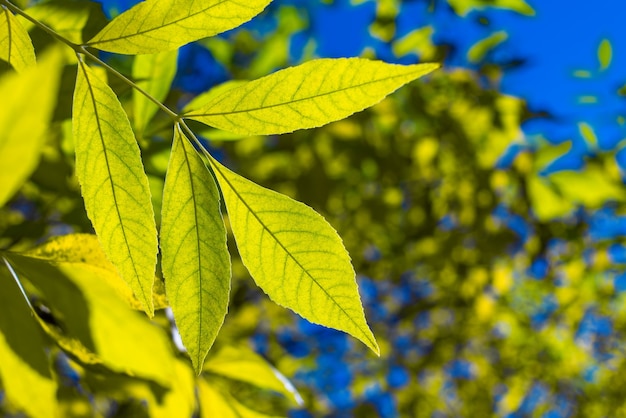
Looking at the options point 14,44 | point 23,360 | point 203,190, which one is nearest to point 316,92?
point 203,190

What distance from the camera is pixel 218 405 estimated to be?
2.46 ft

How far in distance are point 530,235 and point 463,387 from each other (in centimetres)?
172

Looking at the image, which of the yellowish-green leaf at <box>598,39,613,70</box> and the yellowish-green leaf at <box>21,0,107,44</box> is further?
the yellowish-green leaf at <box>598,39,613,70</box>

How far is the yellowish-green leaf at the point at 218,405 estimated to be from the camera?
74 centimetres

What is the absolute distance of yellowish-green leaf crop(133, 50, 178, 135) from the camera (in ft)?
2.47

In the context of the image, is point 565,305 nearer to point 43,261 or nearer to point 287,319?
point 287,319

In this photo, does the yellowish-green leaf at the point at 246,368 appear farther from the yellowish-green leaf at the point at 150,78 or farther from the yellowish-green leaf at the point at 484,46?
the yellowish-green leaf at the point at 484,46

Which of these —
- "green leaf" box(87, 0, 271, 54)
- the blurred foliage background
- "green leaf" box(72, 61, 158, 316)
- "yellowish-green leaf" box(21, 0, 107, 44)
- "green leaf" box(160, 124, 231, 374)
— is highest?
"green leaf" box(87, 0, 271, 54)

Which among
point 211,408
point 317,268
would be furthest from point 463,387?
point 317,268

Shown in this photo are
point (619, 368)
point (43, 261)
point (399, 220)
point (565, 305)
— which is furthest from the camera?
point (619, 368)

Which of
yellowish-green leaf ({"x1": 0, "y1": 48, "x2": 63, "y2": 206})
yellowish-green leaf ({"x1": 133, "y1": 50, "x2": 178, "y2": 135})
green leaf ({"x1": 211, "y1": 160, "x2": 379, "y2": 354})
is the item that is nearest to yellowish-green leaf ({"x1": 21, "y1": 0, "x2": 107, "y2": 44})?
yellowish-green leaf ({"x1": 133, "y1": 50, "x2": 178, "y2": 135})

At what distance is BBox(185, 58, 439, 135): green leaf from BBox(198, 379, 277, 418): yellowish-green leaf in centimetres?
39

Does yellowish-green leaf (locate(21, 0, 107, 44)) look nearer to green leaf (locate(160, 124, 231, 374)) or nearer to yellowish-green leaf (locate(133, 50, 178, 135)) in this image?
yellowish-green leaf (locate(133, 50, 178, 135))

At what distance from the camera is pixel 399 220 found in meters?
2.25
